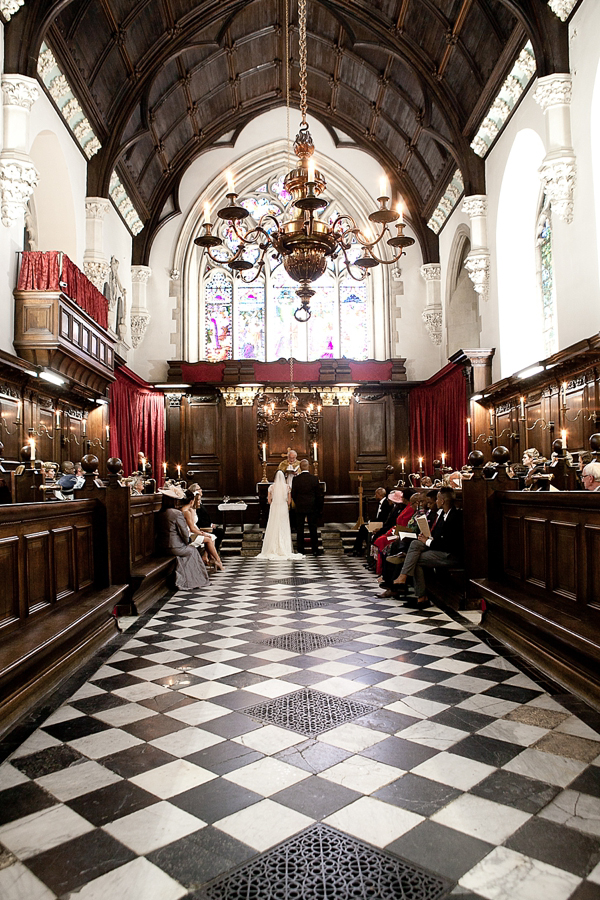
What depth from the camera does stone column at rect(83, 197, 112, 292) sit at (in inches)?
462

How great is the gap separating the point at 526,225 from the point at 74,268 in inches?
308

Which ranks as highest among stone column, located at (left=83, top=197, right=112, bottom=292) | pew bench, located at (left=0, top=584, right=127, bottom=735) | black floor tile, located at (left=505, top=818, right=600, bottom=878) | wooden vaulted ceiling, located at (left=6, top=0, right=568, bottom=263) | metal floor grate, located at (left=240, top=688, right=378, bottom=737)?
wooden vaulted ceiling, located at (left=6, top=0, right=568, bottom=263)

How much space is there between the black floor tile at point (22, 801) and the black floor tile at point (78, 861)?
32 cm

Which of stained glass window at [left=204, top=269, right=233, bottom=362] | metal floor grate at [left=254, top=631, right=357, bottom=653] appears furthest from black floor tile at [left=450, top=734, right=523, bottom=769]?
stained glass window at [left=204, top=269, right=233, bottom=362]

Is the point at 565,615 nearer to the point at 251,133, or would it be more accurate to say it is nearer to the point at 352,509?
the point at 352,509

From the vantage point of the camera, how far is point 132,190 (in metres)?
14.4

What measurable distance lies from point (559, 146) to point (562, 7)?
1.82 metres

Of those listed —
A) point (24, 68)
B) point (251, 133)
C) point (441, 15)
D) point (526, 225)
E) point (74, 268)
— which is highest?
point (251, 133)

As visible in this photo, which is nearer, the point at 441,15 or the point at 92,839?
the point at 92,839

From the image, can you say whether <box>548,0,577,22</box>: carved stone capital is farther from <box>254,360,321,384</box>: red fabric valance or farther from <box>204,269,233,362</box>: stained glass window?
<box>204,269,233,362</box>: stained glass window

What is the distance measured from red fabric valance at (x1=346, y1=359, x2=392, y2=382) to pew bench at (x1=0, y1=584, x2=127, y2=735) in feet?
39.6

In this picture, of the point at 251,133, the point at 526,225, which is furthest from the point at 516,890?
the point at 251,133

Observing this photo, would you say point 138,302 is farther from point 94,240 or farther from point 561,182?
point 561,182

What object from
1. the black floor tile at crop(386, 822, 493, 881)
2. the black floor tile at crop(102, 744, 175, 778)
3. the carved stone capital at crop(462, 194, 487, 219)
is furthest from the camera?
the carved stone capital at crop(462, 194, 487, 219)
